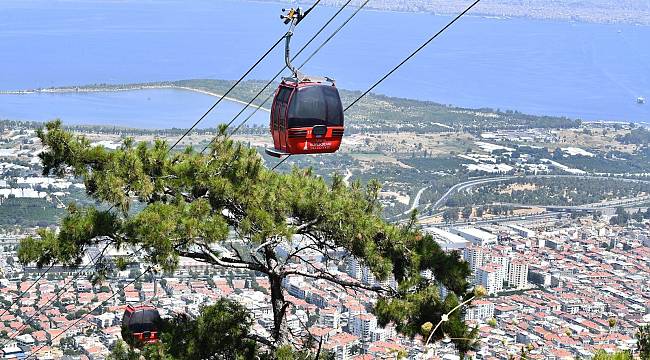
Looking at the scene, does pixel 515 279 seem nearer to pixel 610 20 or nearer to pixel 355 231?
pixel 355 231

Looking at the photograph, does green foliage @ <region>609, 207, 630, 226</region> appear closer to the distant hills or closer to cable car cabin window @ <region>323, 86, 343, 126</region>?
cable car cabin window @ <region>323, 86, 343, 126</region>

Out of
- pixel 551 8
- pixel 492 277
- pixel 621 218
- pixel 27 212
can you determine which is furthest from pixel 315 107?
pixel 551 8

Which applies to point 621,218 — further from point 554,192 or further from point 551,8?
point 551,8

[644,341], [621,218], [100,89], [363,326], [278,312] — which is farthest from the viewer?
[100,89]

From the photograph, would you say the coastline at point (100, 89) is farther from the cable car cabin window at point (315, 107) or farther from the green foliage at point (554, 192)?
the cable car cabin window at point (315, 107)

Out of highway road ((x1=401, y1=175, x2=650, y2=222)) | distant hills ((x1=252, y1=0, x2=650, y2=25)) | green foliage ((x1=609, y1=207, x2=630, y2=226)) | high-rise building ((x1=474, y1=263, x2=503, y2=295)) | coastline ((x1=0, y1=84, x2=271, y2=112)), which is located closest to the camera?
high-rise building ((x1=474, y1=263, x2=503, y2=295))

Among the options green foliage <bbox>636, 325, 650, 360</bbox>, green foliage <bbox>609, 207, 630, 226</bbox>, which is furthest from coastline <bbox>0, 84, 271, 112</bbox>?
green foliage <bbox>636, 325, 650, 360</bbox>
